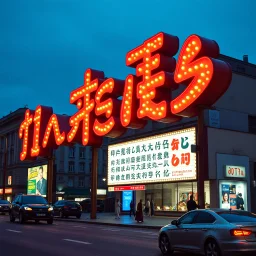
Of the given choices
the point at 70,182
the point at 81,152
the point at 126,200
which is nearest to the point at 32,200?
the point at 126,200

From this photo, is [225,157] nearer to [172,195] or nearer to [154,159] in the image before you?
[154,159]

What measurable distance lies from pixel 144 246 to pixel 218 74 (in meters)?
11.8

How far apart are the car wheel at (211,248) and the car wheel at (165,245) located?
1865 mm

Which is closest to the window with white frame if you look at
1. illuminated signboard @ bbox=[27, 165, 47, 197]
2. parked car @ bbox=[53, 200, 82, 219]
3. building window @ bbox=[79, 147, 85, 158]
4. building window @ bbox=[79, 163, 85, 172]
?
building window @ bbox=[79, 163, 85, 172]

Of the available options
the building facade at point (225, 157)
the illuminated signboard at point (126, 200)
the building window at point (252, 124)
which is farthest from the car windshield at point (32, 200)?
the building window at point (252, 124)

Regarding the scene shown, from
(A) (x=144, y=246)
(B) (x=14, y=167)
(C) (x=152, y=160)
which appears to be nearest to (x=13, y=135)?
(B) (x=14, y=167)

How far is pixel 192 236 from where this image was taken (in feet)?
38.7

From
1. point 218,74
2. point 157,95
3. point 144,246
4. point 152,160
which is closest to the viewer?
point 144,246

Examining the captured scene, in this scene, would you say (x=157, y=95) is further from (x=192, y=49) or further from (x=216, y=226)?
(x=216, y=226)

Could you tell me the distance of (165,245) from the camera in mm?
Result: 13023

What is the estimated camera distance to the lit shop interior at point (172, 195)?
36.1m

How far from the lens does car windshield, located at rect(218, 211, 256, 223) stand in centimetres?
1102

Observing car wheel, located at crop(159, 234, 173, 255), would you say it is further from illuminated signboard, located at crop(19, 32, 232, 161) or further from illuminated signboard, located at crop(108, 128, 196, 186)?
illuminated signboard, located at crop(108, 128, 196, 186)

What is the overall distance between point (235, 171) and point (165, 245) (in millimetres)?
22484
